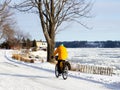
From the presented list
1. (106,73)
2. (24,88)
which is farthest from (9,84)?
(106,73)

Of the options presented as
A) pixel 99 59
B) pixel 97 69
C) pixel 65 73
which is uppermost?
pixel 65 73

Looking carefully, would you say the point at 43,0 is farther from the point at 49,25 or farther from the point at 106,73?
the point at 106,73

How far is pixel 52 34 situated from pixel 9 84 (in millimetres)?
18996

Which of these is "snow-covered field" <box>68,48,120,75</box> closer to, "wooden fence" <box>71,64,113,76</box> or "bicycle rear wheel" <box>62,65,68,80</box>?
"wooden fence" <box>71,64,113,76</box>

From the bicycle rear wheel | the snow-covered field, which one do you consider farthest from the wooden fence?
the bicycle rear wheel

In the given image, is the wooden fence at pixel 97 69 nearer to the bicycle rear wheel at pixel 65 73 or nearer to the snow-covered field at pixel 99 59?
the snow-covered field at pixel 99 59

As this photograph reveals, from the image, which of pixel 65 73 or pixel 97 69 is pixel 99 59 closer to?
pixel 97 69

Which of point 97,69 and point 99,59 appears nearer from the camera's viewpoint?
point 97,69

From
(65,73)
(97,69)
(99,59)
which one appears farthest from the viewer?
(99,59)

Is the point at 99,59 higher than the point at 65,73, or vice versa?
the point at 65,73

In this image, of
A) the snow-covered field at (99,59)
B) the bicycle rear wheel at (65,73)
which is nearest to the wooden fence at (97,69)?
the snow-covered field at (99,59)

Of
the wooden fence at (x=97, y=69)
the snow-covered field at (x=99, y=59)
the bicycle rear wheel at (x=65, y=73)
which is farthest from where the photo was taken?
the snow-covered field at (x=99, y=59)

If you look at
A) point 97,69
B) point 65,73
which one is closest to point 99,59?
point 97,69

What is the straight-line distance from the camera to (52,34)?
38156 mm
